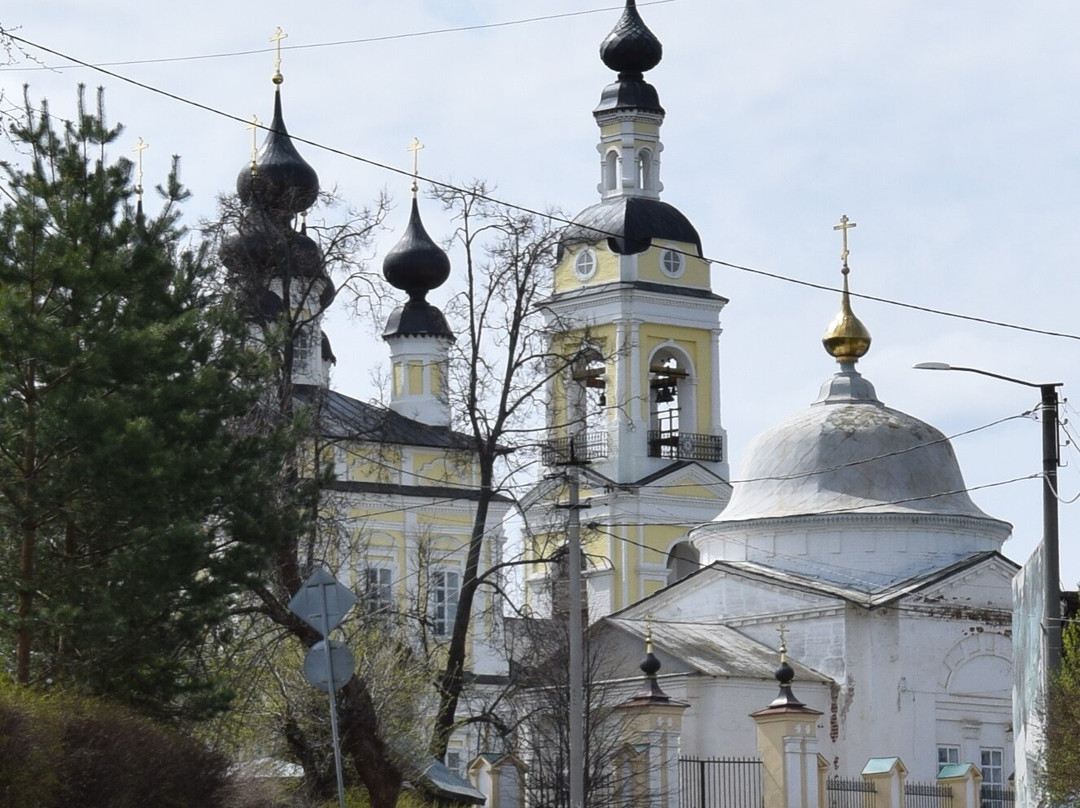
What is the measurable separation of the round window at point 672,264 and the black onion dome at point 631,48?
4.34 metres

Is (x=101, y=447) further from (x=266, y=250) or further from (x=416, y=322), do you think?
(x=416, y=322)

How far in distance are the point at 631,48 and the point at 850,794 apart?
76.3 ft

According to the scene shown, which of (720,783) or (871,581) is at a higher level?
(871,581)

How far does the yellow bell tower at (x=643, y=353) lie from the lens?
49.0m

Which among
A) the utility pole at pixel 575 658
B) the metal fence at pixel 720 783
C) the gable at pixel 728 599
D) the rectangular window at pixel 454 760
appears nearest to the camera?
the utility pole at pixel 575 658

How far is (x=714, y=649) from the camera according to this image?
3769cm

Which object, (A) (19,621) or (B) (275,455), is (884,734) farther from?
(A) (19,621)

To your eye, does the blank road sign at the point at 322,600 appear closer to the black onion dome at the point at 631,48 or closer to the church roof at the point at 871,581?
the church roof at the point at 871,581

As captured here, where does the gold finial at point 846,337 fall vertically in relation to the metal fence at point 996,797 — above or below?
above

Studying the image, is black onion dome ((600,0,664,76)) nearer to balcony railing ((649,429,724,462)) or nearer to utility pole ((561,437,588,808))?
balcony railing ((649,429,724,462))

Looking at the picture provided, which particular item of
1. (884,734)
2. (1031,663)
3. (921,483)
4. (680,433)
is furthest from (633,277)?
(1031,663)

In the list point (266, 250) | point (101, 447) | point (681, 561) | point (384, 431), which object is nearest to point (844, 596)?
point (681, 561)

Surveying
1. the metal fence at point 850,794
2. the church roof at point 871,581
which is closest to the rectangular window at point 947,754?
the church roof at point 871,581

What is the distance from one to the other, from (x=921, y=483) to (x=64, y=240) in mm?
24796
